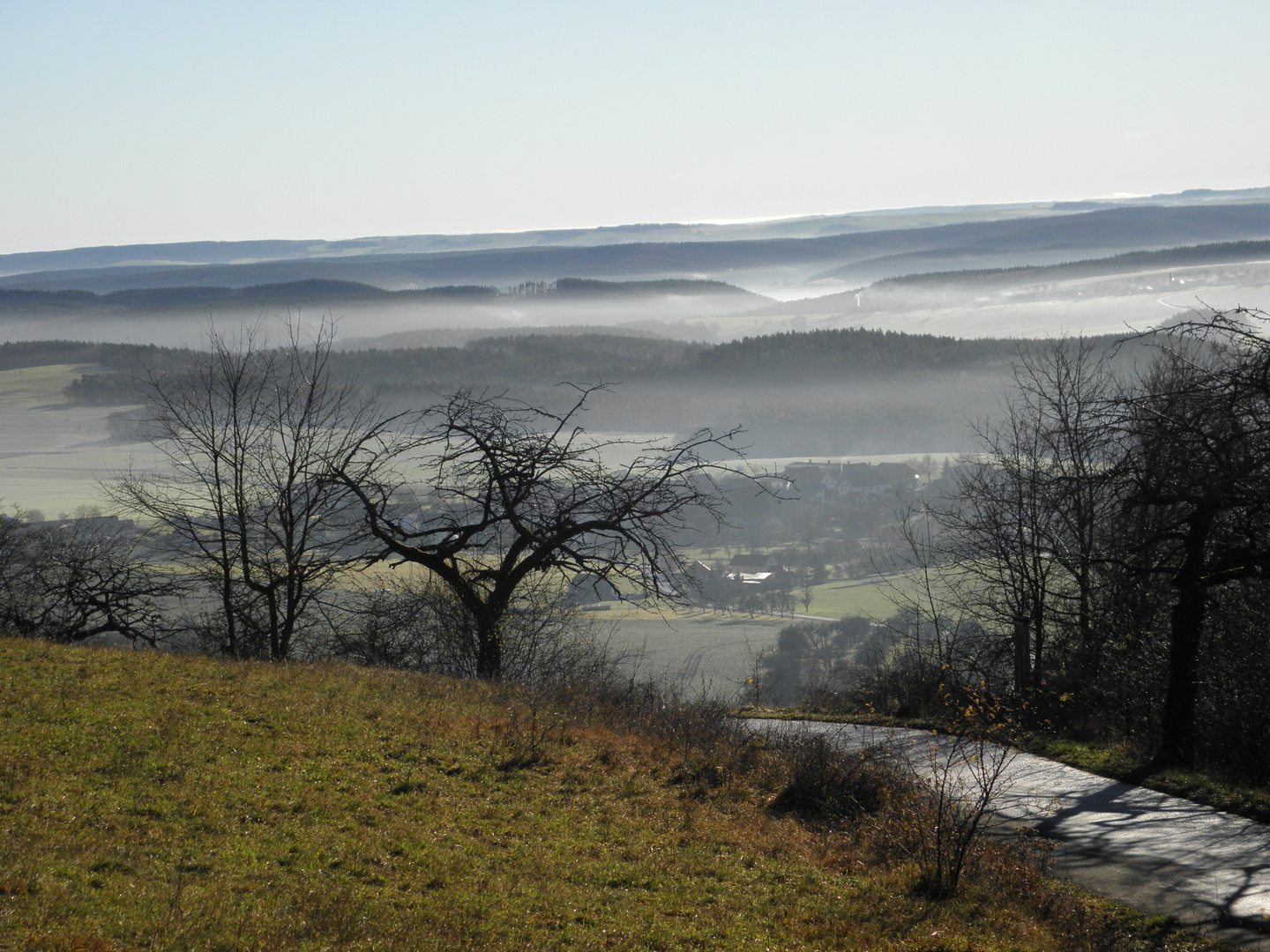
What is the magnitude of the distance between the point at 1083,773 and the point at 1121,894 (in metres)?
3.97

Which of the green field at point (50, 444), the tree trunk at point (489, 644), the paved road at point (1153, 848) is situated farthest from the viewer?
the green field at point (50, 444)

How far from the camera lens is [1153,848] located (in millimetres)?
8188

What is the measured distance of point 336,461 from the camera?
705 inches

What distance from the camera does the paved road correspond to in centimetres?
687

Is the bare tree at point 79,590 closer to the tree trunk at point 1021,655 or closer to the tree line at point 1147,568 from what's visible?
the tree line at point 1147,568

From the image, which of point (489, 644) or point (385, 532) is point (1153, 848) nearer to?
point (489, 644)

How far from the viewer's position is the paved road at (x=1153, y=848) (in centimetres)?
687

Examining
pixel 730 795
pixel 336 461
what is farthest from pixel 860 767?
pixel 336 461

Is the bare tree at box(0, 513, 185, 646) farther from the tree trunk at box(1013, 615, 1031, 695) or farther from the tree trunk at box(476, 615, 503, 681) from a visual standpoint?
the tree trunk at box(1013, 615, 1031, 695)

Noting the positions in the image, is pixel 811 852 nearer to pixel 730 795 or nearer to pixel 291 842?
pixel 730 795

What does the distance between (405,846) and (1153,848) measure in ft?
22.4

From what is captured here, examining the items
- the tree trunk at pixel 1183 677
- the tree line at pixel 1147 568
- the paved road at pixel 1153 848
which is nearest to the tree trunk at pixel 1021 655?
the tree line at pixel 1147 568

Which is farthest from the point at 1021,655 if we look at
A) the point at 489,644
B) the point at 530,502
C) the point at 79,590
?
the point at 79,590

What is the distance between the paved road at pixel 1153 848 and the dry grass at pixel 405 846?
555 millimetres
